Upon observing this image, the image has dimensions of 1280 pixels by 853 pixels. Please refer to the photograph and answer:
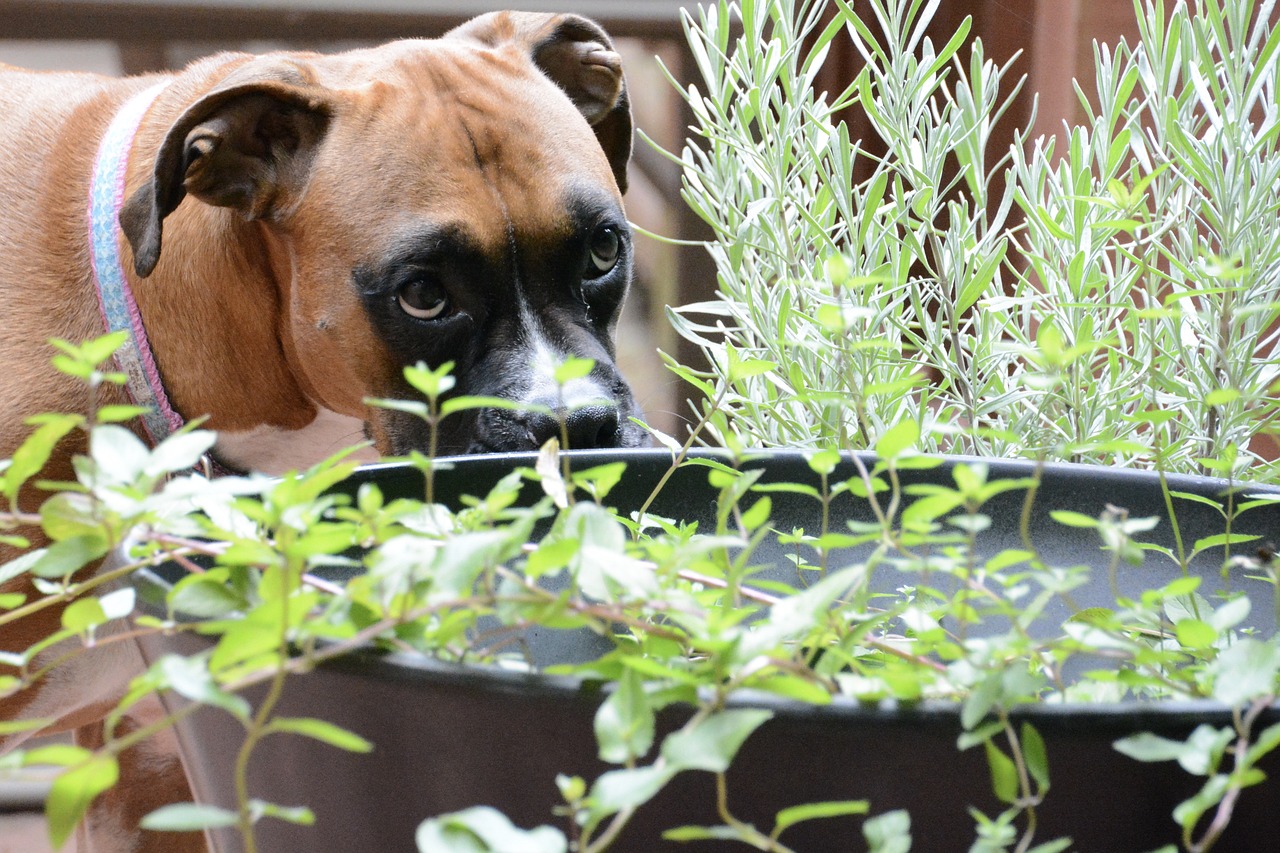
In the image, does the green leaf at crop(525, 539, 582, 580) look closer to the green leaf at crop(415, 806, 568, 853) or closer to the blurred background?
the green leaf at crop(415, 806, 568, 853)

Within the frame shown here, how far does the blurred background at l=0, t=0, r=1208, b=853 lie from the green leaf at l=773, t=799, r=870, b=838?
1.01 metres

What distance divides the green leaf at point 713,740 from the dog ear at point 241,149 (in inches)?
39.4

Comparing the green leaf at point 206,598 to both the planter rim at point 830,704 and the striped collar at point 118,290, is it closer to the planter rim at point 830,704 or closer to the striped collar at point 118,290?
the planter rim at point 830,704

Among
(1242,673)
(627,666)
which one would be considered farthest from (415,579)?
(1242,673)

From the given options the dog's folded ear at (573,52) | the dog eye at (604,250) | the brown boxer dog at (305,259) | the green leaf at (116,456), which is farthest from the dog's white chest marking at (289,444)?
the green leaf at (116,456)

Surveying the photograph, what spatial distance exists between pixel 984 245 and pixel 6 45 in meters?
1.56

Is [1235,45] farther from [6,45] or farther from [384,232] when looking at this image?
[6,45]

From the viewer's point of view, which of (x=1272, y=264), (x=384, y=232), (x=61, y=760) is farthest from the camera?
(x=384, y=232)

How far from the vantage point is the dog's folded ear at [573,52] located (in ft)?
4.72

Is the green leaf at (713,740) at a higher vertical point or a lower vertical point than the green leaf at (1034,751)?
higher

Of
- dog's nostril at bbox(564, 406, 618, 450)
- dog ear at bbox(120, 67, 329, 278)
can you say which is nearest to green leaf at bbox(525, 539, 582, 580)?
dog's nostril at bbox(564, 406, 618, 450)

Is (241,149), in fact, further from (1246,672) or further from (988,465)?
(1246,672)

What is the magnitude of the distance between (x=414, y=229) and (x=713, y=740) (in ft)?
3.29

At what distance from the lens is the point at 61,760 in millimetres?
225
